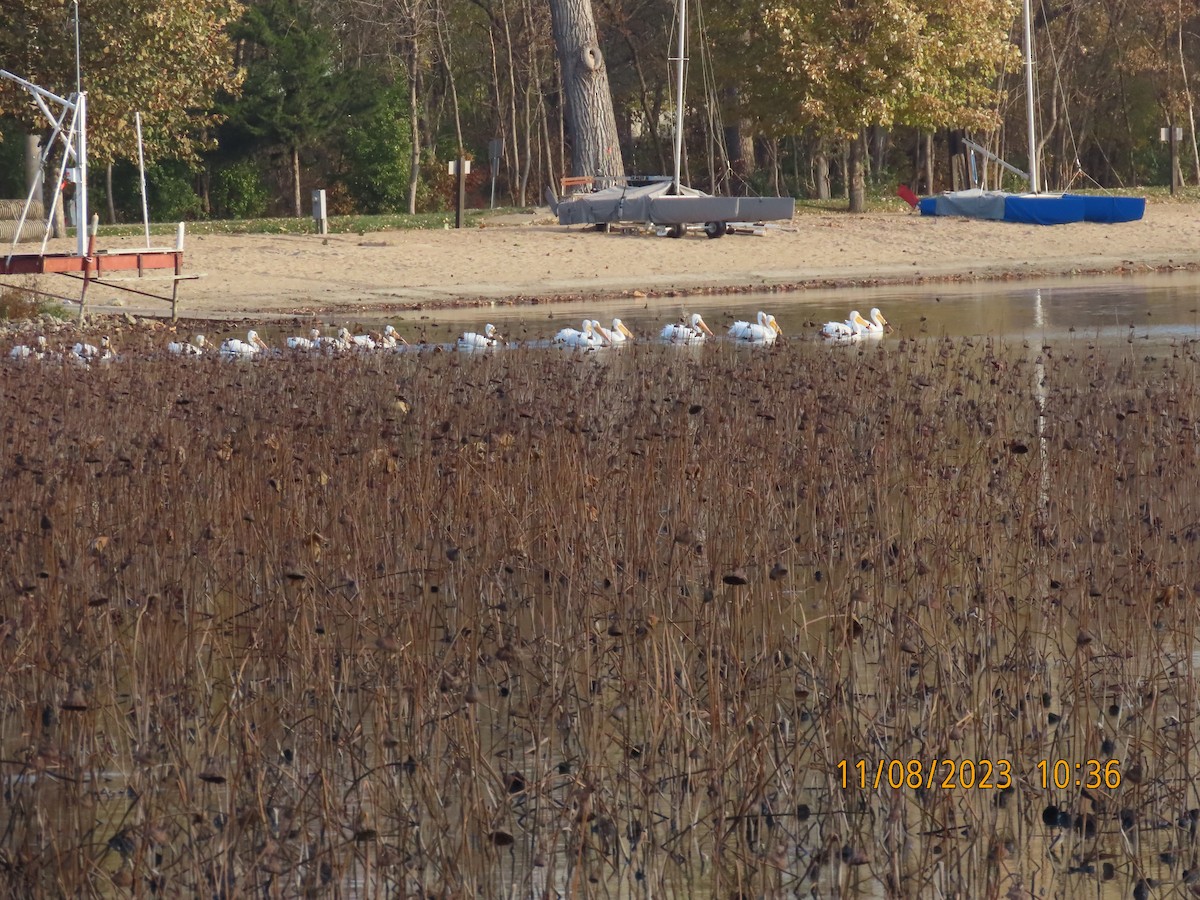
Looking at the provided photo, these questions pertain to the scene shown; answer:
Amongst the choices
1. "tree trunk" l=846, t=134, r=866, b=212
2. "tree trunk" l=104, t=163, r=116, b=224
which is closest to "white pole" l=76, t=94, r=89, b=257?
"tree trunk" l=104, t=163, r=116, b=224

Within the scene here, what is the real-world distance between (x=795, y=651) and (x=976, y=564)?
144 centimetres

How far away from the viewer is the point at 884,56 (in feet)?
136

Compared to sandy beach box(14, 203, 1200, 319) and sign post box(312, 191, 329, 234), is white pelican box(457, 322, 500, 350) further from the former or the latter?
sign post box(312, 191, 329, 234)

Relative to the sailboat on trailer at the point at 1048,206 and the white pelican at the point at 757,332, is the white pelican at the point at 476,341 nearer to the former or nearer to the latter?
the white pelican at the point at 757,332

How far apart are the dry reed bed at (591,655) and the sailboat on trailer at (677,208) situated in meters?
23.6

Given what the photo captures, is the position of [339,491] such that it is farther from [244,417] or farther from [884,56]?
[884,56]

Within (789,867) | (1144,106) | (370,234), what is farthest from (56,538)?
(1144,106)

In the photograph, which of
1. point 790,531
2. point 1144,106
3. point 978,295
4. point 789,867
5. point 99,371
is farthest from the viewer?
point 1144,106

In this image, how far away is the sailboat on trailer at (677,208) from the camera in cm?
3409

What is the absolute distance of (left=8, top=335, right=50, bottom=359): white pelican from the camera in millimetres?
16359

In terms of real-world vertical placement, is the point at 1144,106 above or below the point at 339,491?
above

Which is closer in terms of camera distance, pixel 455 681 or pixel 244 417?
pixel 455 681

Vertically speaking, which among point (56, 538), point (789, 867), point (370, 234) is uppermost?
point (370, 234)
